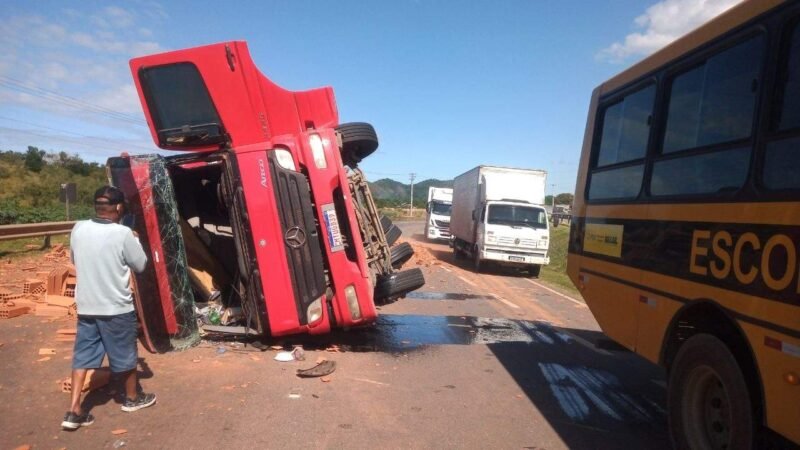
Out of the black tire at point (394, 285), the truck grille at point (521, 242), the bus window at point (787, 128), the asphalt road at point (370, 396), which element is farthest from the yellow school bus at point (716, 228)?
the truck grille at point (521, 242)

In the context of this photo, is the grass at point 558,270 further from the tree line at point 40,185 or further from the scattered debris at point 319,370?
the tree line at point 40,185

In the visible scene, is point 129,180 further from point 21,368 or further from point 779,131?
point 779,131

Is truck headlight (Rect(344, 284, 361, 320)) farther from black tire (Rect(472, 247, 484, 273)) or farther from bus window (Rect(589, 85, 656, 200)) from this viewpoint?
black tire (Rect(472, 247, 484, 273))

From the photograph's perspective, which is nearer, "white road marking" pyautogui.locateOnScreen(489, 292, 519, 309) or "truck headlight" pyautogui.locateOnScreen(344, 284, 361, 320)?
"truck headlight" pyautogui.locateOnScreen(344, 284, 361, 320)

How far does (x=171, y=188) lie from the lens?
20.1ft

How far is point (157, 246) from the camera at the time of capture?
233 inches

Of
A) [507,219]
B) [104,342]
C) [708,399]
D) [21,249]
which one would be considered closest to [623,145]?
[708,399]

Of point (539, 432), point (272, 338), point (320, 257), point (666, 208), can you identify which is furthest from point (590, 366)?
point (272, 338)

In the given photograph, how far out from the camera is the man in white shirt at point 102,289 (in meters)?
4.21

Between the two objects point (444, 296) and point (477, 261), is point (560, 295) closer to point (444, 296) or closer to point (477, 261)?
point (444, 296)

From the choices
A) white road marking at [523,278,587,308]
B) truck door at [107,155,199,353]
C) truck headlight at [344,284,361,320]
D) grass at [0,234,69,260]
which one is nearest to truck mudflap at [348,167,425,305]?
truck headlight at [344,284,361,320]

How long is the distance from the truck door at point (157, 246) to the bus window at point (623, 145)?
469 cm

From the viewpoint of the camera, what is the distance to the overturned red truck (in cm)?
589

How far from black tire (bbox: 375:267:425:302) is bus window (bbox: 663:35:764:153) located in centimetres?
365
